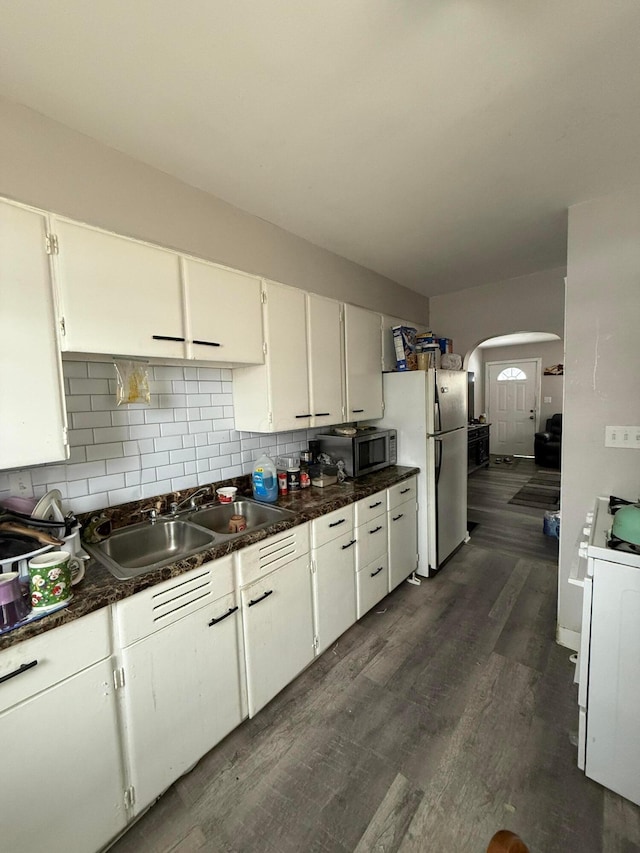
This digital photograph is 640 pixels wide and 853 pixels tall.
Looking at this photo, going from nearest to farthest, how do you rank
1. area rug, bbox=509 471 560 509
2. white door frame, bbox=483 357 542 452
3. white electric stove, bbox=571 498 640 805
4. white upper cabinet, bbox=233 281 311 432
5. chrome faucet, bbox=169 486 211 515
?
1. white electric stove, bbox=571 498 640 805
2. chrome faucet, bbox=169 486 211 515
3. white upper cabinet, bbox=233 281 311 432
4. area rug, bbox=509 471 560 509
5. white door frame, bbox=483 357 542 452

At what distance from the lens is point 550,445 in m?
6.57

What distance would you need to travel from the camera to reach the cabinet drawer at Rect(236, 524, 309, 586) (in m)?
1.52

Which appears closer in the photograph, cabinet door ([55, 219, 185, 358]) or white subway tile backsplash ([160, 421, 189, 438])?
cabinet door ([55, 219, 185, 358])

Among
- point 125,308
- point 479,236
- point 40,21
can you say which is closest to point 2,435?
point 125,308

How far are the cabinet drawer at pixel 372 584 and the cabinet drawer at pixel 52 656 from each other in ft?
4.82

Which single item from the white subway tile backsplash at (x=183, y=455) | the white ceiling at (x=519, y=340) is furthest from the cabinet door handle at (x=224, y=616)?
the white ceiling at (x=519, y=340)

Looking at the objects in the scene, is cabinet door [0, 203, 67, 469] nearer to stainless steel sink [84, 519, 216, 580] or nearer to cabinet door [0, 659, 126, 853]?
stainless steel sink [84, 519, 216, 580]

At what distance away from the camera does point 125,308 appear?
142cm

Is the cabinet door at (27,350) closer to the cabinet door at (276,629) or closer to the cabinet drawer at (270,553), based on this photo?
the cabinet drawer at (270,553)

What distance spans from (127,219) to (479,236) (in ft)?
6.94

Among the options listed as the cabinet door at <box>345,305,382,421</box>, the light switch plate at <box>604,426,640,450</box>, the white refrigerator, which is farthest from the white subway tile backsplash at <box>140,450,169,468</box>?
the light switch plate at <box>604,426,640,450</box>

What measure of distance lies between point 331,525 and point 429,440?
1.18m

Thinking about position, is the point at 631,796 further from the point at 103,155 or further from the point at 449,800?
the point at 103,155

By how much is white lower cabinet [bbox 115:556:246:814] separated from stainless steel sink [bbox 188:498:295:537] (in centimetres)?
46
